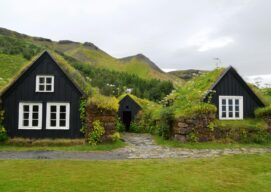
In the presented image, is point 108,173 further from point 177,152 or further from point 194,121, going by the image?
point 194,121

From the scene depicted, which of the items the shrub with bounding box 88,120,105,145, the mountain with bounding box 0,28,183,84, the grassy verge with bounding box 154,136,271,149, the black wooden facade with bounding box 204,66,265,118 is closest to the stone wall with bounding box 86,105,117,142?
the shrub with bounding box 88,120,105,145

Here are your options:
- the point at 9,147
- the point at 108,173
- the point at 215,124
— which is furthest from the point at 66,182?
the point at 215,124

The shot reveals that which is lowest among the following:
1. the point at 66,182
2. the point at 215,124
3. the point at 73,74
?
the point at 66,182

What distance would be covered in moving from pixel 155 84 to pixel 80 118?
45.0 metres

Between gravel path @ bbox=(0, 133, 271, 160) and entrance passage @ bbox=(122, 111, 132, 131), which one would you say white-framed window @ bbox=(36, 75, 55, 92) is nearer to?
gravel path @ bbox=(0, 133, 271, 160)

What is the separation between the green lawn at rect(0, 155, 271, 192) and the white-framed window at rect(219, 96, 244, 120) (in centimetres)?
824

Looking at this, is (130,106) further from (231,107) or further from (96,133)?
(96,133)

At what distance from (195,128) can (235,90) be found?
513 cm

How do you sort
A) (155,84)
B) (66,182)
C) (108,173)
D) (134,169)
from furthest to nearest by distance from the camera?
(155,84) → (134,169) → (108,173) → (66,182)

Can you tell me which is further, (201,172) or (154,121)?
(154,121)

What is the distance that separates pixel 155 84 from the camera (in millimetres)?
64688

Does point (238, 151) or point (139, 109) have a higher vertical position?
point (139, 109)

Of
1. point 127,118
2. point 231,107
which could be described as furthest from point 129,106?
point 231,107

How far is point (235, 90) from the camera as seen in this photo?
23.6 meters
